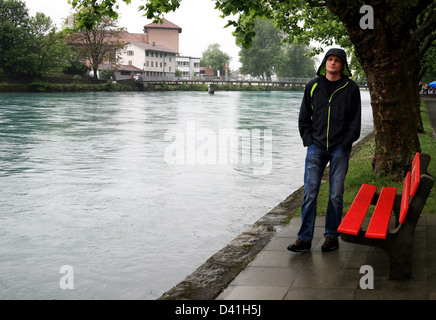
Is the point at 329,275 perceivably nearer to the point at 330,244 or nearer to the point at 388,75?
the point at 330,244

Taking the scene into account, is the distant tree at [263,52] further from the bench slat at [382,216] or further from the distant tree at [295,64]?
the bench slat at [382,216]

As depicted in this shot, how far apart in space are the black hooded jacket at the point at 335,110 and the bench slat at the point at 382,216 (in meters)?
0.71

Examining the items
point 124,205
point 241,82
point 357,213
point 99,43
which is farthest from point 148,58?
point 357,213

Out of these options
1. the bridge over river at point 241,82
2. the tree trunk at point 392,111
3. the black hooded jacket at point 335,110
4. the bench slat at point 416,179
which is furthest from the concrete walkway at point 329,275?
the bridge over river at point 241,82

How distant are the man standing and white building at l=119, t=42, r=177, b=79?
117 metres

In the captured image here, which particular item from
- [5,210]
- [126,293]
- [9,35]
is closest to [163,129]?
[5,210]

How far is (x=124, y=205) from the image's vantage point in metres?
10.8

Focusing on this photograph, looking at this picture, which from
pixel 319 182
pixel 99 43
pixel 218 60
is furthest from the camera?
pixel 218 60

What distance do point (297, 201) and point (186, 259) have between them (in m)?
2.67

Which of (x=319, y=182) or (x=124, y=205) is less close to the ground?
(x=319, y=182)

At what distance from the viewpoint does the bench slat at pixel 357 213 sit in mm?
4828

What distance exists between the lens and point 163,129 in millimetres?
27641

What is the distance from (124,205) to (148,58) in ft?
390

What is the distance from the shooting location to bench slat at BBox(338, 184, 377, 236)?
4.83m
